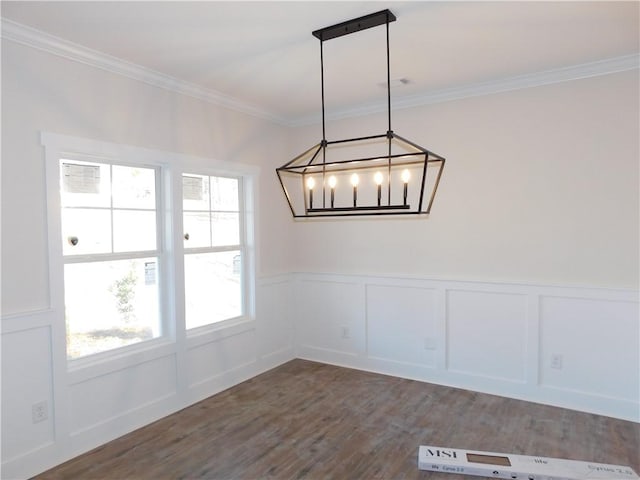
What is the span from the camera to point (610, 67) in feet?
10.8

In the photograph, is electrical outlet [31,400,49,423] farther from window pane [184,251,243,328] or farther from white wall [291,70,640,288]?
white wall [291,70,640,288]

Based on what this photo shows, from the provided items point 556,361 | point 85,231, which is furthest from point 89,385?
point 556,361

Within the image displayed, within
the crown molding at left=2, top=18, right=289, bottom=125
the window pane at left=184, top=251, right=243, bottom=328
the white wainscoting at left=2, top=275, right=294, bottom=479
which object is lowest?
the white wainscoting at left=2, top=275, right=294, bottom=479

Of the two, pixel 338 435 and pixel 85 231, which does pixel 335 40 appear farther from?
pixel 338 435

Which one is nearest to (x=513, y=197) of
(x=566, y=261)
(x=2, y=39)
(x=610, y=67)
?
(x=566, y=261)

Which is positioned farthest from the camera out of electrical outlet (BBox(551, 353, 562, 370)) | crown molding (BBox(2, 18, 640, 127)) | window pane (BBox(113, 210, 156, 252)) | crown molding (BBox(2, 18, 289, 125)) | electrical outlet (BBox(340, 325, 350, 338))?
electrical outlet (BBox(340, 325, 350, 338))

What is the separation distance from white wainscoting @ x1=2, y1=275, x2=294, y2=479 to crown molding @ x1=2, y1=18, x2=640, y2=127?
1.71m

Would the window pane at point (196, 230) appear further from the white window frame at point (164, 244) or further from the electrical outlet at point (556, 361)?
the electrical outlet at point (556, 361)

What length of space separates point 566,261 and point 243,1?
311 centimetres

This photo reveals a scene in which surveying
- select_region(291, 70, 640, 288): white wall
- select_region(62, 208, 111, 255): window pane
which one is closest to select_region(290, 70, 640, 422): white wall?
select_region(291, 70, 640, 288): white wall

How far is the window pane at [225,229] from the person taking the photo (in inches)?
161

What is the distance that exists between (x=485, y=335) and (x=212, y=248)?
2.65 m

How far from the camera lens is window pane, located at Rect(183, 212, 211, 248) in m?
3.79

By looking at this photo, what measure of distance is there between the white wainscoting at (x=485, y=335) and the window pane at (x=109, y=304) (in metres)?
1.88
